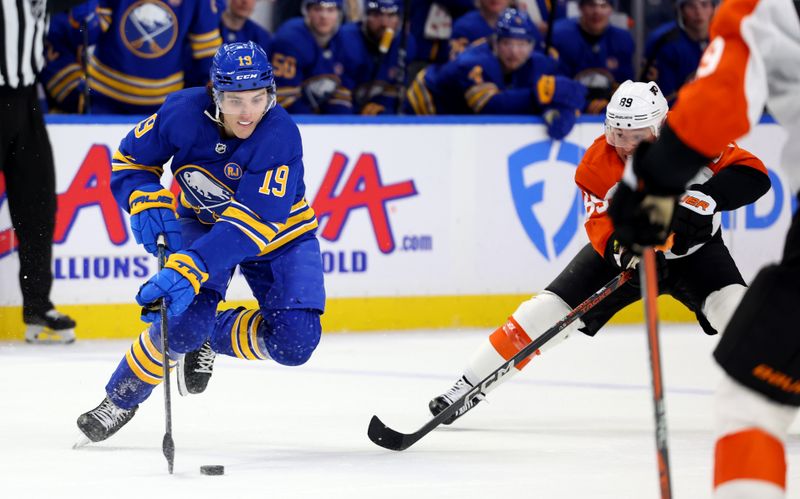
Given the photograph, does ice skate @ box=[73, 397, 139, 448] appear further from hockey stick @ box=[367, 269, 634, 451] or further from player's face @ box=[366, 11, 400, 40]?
player's face @ box=[366, 11, 400, 40]

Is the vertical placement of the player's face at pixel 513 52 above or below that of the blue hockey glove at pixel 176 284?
below

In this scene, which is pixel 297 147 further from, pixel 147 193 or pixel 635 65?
pixel 635 65

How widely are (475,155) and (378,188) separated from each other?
1.67 ft

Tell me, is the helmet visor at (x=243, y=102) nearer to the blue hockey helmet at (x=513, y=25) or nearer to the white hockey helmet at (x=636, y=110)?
the white hockey helmet at (x=636, y=110)

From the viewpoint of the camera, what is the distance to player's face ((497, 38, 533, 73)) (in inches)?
276

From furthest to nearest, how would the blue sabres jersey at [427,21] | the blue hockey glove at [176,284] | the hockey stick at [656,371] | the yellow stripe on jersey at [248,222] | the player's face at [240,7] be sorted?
the blue sabres jersey at [427,21] < the player's face at [240,7] < the yellow stripe on jersey at [248,222] < the blue hockey glove at [176,284] < the hockey stick at [656,371]

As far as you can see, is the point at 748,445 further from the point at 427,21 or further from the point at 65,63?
the point at 427,21

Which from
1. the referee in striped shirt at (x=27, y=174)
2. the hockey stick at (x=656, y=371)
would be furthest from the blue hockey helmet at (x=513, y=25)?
the hockey stick at (x=656, y=371)

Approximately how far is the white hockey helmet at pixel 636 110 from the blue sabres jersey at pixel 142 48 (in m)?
2.83

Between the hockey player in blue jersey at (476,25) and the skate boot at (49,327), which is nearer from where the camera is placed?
the skate boot at (49,327)

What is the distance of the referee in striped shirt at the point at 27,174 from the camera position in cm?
604

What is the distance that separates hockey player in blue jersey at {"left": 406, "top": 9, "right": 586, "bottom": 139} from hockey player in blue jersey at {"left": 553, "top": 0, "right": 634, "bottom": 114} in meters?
0.40

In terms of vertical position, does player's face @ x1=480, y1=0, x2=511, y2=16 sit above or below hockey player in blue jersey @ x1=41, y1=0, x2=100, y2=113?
above

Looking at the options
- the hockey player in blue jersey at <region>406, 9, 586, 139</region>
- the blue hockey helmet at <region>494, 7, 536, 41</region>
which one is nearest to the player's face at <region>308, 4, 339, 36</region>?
the hockey player in blue jersey at <region>406, 9, 586, 139</region>
